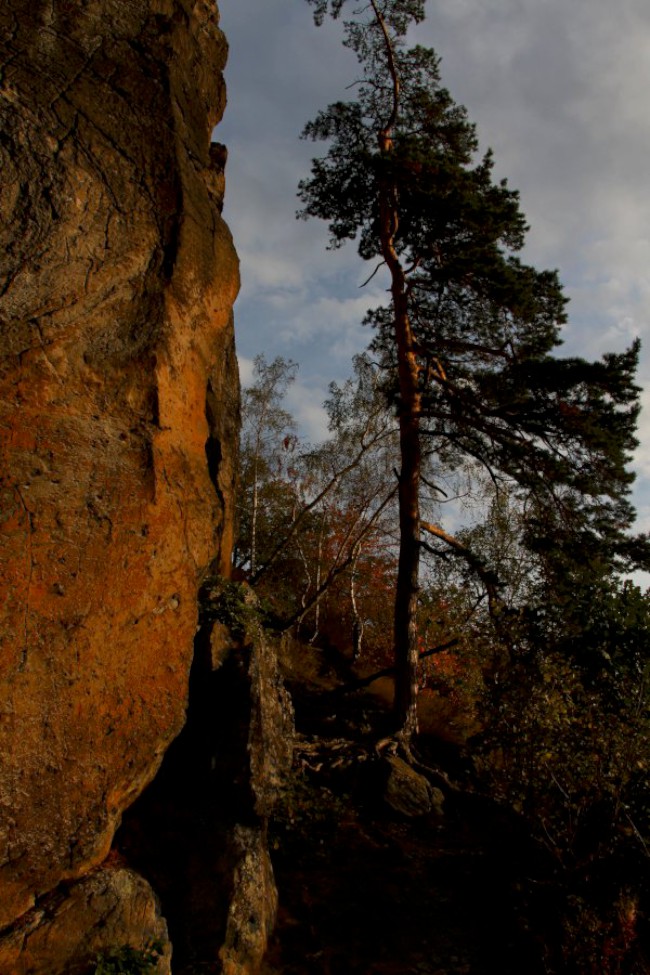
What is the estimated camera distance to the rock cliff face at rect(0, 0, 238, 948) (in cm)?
515

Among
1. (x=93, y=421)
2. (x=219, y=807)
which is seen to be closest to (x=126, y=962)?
(x=219, y=807)

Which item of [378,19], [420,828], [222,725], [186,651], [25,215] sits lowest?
[420,828]

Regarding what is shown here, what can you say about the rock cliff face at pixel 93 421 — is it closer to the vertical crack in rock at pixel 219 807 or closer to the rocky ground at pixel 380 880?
the vertical crack in rock at pixel 219 807

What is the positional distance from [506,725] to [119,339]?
22.4ft

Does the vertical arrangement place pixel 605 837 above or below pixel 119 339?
below

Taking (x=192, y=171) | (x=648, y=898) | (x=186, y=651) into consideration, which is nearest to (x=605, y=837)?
(x=648, y=898)

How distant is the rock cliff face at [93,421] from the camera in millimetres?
5152

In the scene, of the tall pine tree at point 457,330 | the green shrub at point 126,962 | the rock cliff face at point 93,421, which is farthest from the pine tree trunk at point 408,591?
the green shrub at point 126,962

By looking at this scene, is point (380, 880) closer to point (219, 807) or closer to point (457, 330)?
point (219, 807)

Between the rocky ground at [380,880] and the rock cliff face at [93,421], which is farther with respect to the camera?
the rocky ground at [380,880]

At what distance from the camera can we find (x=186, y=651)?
6.59 meters

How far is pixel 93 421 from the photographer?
5.98m

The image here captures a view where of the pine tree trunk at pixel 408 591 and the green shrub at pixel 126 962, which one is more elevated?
the pine tree trunk at pixel 408 591

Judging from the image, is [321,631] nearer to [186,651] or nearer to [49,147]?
[186,651]
